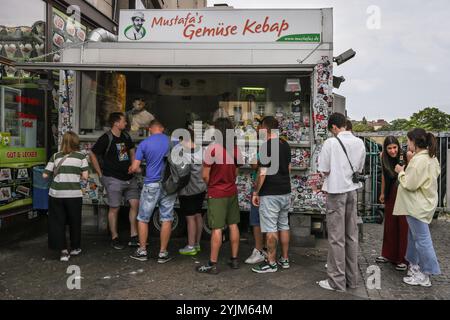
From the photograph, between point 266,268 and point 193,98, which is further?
point 193,98

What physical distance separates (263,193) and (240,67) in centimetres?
178

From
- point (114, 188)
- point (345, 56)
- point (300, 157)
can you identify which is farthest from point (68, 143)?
point (345, 56)

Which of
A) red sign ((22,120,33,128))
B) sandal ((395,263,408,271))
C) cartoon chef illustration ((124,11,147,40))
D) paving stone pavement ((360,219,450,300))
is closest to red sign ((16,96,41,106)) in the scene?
red sign ((22,120,33,128))

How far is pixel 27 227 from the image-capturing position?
655cm

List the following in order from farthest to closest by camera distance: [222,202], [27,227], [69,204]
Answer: [27,227]
[69,204]
[222,202]

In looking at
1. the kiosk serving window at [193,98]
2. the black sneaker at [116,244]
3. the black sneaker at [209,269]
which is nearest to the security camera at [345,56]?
the kiosk serving window at [193,98]

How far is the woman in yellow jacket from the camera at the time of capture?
14.5ft

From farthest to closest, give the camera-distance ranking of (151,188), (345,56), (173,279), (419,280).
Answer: (345,56), (151,188), (173,279), (419,280)

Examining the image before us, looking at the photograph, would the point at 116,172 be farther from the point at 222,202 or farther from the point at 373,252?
the point at 373,252

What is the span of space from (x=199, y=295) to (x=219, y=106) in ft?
13.8

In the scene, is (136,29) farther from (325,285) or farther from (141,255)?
(325,285)

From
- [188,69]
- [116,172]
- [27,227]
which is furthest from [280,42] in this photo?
[27,227]

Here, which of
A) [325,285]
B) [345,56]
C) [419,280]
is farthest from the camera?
[345,56]

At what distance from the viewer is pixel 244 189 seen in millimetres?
6297
